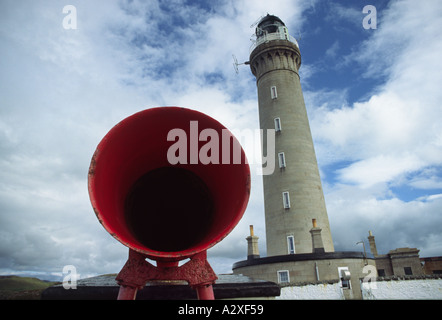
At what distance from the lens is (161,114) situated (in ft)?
9.11

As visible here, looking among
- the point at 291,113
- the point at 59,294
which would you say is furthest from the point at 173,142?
the point at 291,113

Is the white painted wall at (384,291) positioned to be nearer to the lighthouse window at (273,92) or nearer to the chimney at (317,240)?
the chimney at (317,240)

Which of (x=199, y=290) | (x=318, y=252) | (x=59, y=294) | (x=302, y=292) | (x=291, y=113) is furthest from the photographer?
(x=291, y=113)

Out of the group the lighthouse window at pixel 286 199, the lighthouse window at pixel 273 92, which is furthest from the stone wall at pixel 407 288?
the lighthouse window at pixel 273 92

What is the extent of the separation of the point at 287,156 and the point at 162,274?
17.2m

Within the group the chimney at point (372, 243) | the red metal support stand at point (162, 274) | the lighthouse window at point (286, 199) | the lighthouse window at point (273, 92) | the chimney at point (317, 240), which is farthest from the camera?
the chimney at point (372, 243)

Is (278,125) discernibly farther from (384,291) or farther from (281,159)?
(384,291)

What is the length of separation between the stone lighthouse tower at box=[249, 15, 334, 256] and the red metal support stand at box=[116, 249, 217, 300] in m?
13.9

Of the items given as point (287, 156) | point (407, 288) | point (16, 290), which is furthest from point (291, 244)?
point (16, 290)

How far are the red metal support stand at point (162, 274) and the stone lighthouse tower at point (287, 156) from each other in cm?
1386

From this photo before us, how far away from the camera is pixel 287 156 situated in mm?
18781

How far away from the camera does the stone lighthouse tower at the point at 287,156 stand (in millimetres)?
17156
